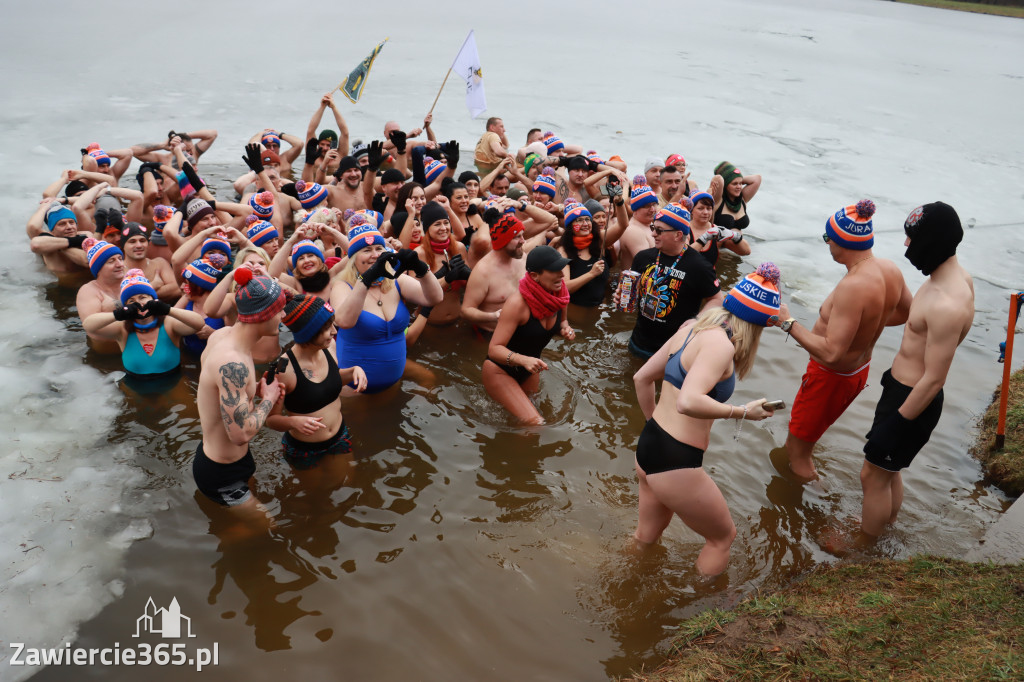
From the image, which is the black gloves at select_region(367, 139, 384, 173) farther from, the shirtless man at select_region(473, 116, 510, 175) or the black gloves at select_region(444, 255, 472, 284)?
the shirtless man at select_region(473, 116, 510, 175)

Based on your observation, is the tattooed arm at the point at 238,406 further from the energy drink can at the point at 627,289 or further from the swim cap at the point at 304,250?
the energy drink can at the point at 627,289

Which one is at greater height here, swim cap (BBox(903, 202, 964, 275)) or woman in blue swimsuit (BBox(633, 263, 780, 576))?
swim cap (BBox(903, 202, 964, 275))

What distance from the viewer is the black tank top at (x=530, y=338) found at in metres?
5.69

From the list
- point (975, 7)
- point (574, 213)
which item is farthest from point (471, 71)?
point (975, 7)

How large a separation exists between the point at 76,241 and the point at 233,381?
535 cm

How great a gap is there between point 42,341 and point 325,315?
14.9 feet

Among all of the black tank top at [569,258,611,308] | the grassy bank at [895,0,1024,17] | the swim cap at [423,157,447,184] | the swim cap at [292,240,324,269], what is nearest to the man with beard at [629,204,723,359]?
the black tank top at [569,258,611,308]

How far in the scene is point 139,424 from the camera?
5.93 m

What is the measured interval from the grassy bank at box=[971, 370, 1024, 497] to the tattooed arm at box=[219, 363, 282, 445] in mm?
5898

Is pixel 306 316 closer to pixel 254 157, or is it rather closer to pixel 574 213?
pixel 574 213

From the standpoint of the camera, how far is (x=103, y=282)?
645cm

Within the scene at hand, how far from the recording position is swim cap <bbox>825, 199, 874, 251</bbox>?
190 inches

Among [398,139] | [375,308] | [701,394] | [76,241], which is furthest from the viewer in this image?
[398,139]

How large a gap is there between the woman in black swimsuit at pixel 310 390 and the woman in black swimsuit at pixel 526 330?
1.42 meters
